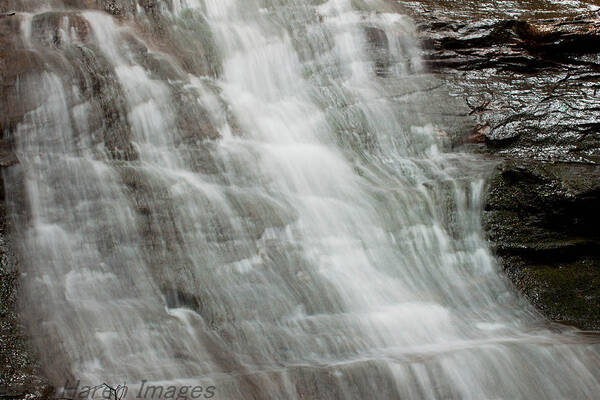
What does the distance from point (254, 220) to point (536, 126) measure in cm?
377

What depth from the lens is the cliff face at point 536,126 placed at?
18.9ft

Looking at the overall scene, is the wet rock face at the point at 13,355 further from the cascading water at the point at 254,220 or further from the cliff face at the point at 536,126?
the cliff face at the point at 536,126

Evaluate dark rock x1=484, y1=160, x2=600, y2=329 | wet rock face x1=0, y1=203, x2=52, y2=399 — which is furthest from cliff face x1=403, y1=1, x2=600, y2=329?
wet rock face x1=0, y1=203, x2=52, y2=399

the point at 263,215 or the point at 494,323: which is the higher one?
the point at 263,215

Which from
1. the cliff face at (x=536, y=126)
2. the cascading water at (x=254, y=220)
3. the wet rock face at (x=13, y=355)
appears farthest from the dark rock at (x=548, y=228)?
the wet rock face at (x=13, y=355)

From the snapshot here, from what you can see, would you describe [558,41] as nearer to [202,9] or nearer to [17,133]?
[202,9]

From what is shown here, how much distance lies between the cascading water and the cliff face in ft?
1.12

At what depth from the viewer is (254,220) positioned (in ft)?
Answer: 17.3

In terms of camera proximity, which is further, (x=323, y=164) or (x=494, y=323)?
(x=323, y=164)

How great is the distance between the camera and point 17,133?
538cm

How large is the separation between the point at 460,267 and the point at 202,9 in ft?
16.3

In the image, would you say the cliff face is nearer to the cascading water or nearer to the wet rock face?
the cascading water

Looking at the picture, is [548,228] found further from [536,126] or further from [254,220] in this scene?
[254,220]

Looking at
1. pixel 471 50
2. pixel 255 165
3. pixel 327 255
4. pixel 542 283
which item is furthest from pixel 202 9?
pixel 542 283
